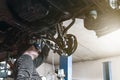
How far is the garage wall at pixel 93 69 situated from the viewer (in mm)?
7577

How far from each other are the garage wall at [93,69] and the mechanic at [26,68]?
577 centimetres

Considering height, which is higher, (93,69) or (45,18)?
(45,18)

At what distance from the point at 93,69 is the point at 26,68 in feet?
20.8

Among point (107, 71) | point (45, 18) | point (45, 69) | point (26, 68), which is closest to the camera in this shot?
point (45, 18)

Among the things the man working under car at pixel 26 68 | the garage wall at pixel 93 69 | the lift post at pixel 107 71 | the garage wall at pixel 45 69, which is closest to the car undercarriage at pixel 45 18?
the man working under car at pixel 26 68

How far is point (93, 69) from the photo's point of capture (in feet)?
26.7

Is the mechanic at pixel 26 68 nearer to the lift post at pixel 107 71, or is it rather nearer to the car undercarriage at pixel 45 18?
the car undercarriage at pixel 45 18

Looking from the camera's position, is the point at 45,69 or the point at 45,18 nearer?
the point at 45,18

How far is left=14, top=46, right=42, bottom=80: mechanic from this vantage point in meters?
1.94

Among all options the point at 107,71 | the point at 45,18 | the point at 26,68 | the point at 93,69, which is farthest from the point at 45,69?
the point at 45,18

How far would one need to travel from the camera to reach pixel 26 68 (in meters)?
1.98

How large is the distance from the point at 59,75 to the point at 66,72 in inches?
30.7

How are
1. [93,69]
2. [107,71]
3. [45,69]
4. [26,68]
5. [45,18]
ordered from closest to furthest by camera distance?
[45,18], [26,68], [107,71], [93,69], [45,69]

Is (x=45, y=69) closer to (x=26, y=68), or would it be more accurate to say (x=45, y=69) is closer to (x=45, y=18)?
(x=26, y=68)
